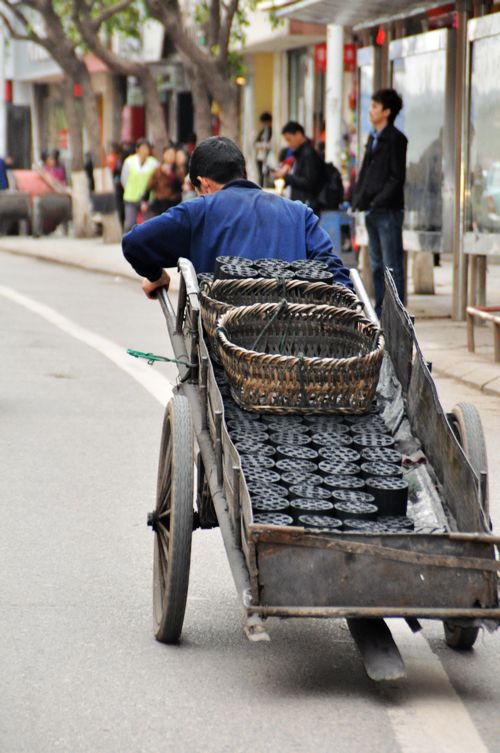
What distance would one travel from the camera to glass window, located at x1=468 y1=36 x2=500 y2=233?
44.3 feet

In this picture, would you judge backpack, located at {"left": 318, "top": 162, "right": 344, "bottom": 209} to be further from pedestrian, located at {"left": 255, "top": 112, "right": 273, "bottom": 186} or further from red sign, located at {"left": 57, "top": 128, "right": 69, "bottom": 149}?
red sign, located at {"left": 57, "top": 128, "right": 69, "bottom": 149}

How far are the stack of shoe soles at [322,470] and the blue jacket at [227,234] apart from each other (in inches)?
29.4

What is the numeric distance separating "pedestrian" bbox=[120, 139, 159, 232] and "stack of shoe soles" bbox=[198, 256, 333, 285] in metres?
20.2

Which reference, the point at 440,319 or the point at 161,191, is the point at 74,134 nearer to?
the point at 161,191

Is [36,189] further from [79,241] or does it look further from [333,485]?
[333,485]

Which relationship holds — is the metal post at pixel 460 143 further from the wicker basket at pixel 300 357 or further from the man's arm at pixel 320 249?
the wicker basket at pixel 300 357

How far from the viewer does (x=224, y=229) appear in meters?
5.90

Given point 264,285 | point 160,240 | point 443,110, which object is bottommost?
point 264,285

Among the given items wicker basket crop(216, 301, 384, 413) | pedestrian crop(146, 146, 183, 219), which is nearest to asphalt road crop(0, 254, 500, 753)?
wicker basket crop(216, 301, 384, 413)

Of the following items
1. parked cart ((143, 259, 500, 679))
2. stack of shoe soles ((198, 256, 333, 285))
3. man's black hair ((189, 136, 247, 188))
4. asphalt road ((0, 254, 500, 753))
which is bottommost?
asphalt road ((0, 254, 500, 753))

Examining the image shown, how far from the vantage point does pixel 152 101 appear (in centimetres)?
2764

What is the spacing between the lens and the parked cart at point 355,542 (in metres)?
4.41

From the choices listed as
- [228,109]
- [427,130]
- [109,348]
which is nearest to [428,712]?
[109,348]

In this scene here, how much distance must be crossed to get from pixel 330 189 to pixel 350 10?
7.55 feet
